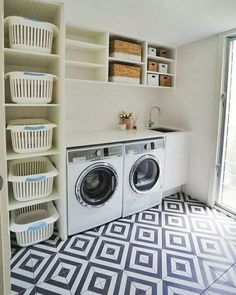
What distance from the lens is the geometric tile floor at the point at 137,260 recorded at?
1668mm

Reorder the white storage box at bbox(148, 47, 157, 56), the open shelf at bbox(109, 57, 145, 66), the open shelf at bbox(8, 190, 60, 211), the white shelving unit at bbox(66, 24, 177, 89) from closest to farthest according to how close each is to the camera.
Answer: the open shelf at bbox(8, 190, 60, 211) < the white shelving unit at bbox(66, 24, 177, 89) < the open shelf at bbox(109, 57, 145, 66) < the white storage box at bbox(148, 47, 157, 56)

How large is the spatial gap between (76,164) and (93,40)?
60.6 inches

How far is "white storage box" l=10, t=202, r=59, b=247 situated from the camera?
1.98 m

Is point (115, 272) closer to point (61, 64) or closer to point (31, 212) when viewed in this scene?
point (31, 212)

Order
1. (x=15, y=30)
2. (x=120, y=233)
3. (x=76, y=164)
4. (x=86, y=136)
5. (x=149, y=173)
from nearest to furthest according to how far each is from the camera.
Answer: (x=15, y=30) → (x=76, y=164) → (x=120, y=233) → (x=86, y=136) → (x=149, y=173)

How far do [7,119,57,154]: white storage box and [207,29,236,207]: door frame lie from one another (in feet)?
6.30

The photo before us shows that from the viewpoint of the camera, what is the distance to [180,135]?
2975 mm

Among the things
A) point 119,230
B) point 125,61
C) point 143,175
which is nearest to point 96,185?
point 119,230

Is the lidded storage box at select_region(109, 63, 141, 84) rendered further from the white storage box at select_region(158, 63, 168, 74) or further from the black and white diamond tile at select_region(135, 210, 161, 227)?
the black and white diamond tile at select_region(135, 210, 161, 227)

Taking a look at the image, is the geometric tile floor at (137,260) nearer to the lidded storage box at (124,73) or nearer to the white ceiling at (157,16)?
the lidded storage box at (124,73)

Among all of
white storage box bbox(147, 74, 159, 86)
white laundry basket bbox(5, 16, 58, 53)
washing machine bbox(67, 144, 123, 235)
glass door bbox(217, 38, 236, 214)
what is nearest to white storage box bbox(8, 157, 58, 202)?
washing machine bbox(67, 144, 123, 235)

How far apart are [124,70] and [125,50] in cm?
22

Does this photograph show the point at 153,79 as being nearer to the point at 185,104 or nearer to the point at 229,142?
the point at 185,104

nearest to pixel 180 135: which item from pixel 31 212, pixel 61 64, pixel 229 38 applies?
pixel 229 38
